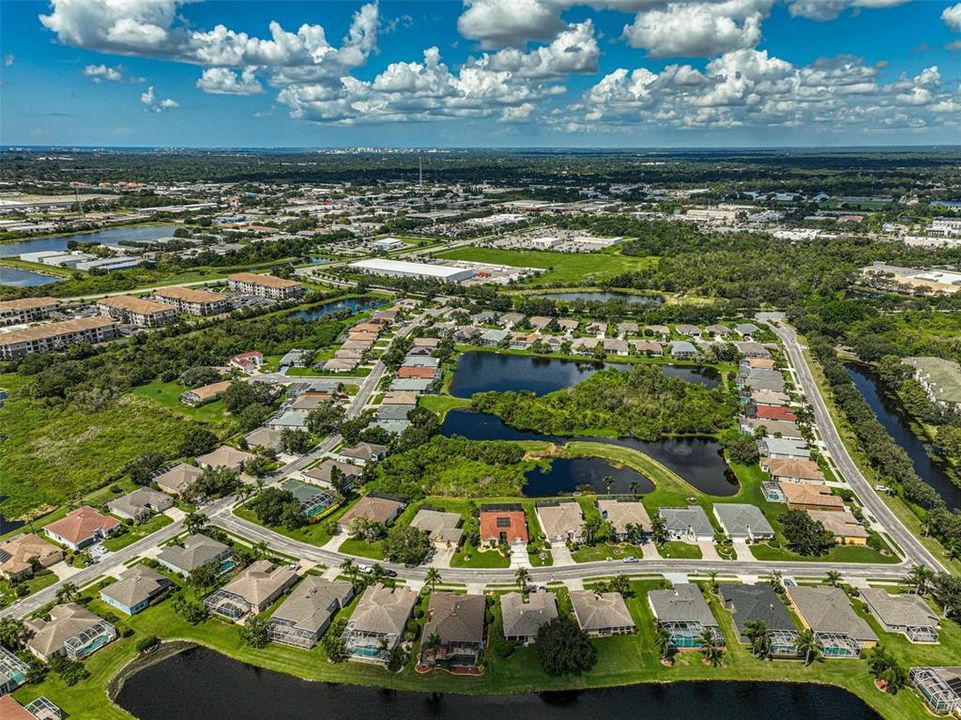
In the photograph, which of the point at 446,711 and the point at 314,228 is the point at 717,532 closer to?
the point at 446,711

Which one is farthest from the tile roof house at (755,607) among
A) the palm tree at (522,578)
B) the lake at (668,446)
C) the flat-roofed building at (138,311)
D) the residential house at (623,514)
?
the flat-roofed building at (138,311)

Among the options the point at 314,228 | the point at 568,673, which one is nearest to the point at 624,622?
the point at 568,673

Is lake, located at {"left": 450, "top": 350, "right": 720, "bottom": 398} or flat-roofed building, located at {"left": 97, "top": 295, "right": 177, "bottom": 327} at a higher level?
flat-roofed building, located at {"left": 97, "top": 295, "right": 177, "bottom": 327}

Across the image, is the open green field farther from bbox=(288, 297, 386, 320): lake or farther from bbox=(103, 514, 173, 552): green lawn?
bbox=(288, 297, 386, 320): lake

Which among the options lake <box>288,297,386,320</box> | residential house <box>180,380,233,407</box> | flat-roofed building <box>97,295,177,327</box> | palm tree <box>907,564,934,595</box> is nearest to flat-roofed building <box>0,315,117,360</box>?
flat-roofed building <box>97,295,177,327</box>

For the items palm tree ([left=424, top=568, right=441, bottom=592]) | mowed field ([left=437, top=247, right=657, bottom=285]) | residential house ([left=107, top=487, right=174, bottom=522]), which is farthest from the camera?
mowed field ([left=437, top=247, right=657, bottom=285])
